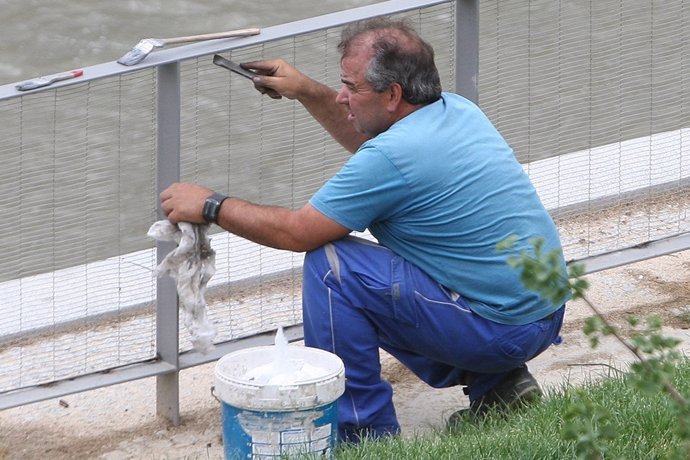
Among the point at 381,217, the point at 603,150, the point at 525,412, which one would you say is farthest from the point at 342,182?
the point at 603,150

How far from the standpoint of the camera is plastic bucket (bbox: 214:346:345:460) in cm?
383

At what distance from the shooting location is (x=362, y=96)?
421cm

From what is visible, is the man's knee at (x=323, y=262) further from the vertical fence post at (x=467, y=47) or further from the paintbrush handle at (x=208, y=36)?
the vertical fence post at (x=467, y=47)

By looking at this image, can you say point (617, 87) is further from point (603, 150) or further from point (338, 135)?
point (338, 135)

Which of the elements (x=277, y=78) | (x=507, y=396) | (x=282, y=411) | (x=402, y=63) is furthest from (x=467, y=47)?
(x=282, y=411)

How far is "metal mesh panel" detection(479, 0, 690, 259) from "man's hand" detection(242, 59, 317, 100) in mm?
905

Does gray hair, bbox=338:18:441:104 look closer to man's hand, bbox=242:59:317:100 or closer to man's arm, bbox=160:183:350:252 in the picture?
man's hand, bbox=242:59:317:100

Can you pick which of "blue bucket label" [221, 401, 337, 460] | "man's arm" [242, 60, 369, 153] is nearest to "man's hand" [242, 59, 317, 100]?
"man's arm" [242, 60, 369, 153]

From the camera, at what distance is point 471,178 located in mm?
4113

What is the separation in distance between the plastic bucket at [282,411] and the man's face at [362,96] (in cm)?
73

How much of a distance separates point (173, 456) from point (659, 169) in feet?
7.36

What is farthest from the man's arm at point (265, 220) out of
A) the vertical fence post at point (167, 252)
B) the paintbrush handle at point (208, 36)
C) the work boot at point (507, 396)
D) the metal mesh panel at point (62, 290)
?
the work boot at point (507, 396)

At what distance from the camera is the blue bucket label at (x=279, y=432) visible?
3.85 metres

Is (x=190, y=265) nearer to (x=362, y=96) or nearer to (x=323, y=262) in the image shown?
(x=323, y=262)
